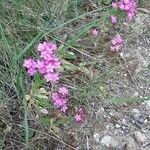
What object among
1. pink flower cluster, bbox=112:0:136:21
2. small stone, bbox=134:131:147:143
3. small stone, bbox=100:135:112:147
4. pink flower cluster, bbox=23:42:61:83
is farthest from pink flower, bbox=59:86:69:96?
pink flower cluster, bbox=112:0:136:21

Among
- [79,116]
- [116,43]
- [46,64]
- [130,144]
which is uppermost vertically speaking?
[46,64]

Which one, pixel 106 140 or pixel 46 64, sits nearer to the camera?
pixel 46 64

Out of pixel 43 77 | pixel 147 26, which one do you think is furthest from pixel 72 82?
pixel 147 26

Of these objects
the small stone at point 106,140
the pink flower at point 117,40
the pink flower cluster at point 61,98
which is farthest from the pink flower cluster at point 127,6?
the small stone at point 106,140

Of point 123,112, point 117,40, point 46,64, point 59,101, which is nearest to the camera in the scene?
point 46,64

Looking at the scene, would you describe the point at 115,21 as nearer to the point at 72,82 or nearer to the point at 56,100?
the point at 72,82

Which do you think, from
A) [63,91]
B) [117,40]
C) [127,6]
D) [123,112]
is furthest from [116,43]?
[63,91]

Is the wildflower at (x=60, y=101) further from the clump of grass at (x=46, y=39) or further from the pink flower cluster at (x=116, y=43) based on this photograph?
the pink flower cluster at (x=116, y=43)

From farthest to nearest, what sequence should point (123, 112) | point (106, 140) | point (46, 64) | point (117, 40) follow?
point (117, 40) → point (123, 112) → point (106, 140) → point (46, 64)

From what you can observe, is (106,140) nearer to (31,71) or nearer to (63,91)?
(63,91)
